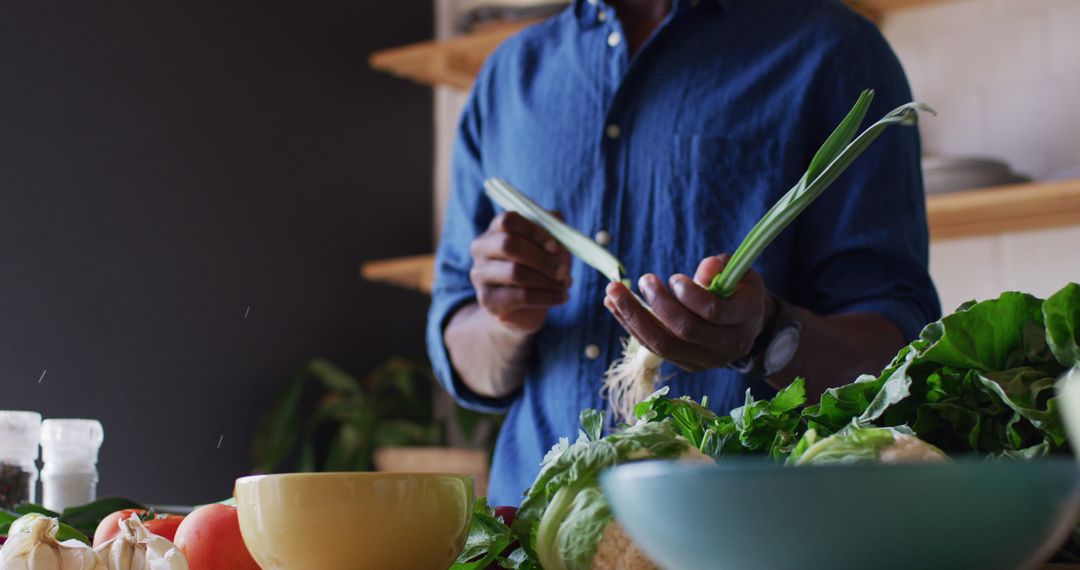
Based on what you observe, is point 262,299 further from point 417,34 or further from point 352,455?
point 417,34

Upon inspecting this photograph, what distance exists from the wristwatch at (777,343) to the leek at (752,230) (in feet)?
0.32

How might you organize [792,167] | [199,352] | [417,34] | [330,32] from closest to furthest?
[792,167]
[199,352]
[330,32]
[417,34]

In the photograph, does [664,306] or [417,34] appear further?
[417,34]

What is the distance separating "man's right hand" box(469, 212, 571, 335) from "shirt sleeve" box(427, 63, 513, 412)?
0.28m

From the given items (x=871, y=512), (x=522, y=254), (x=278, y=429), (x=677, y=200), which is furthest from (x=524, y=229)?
(x=278, y=429)

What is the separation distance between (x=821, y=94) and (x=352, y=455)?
180 centimetres

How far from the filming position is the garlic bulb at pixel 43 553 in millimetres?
708

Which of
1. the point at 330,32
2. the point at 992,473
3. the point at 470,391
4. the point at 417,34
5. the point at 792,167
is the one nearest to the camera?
the point at 992,473

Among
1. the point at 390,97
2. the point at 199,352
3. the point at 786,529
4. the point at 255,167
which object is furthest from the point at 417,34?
the point at 786,529

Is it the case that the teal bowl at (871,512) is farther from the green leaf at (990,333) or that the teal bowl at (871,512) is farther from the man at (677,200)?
the man at (677,200)

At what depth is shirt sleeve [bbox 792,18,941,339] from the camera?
4.39 ft

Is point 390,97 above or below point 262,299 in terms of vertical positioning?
above

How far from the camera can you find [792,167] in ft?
4.57

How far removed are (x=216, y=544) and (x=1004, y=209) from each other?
187 centimetres
